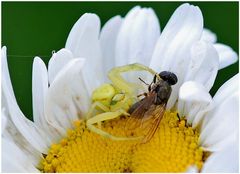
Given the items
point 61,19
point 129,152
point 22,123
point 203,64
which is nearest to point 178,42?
point 203,64

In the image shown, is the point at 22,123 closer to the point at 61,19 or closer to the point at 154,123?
the point at 154,123

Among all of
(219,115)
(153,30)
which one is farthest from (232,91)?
(153,30)

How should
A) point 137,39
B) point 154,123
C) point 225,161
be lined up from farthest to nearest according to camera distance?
point 137,39
point 154,123
point 225,161

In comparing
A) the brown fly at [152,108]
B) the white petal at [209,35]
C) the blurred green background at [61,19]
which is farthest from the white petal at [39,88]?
the white petal at [209,35]

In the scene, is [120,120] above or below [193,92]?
below

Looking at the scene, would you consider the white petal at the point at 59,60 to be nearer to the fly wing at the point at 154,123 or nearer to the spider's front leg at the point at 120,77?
the spider's front leg at the point at 120,77

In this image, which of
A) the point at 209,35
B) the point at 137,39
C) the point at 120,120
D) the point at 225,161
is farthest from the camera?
the point at 209,35
